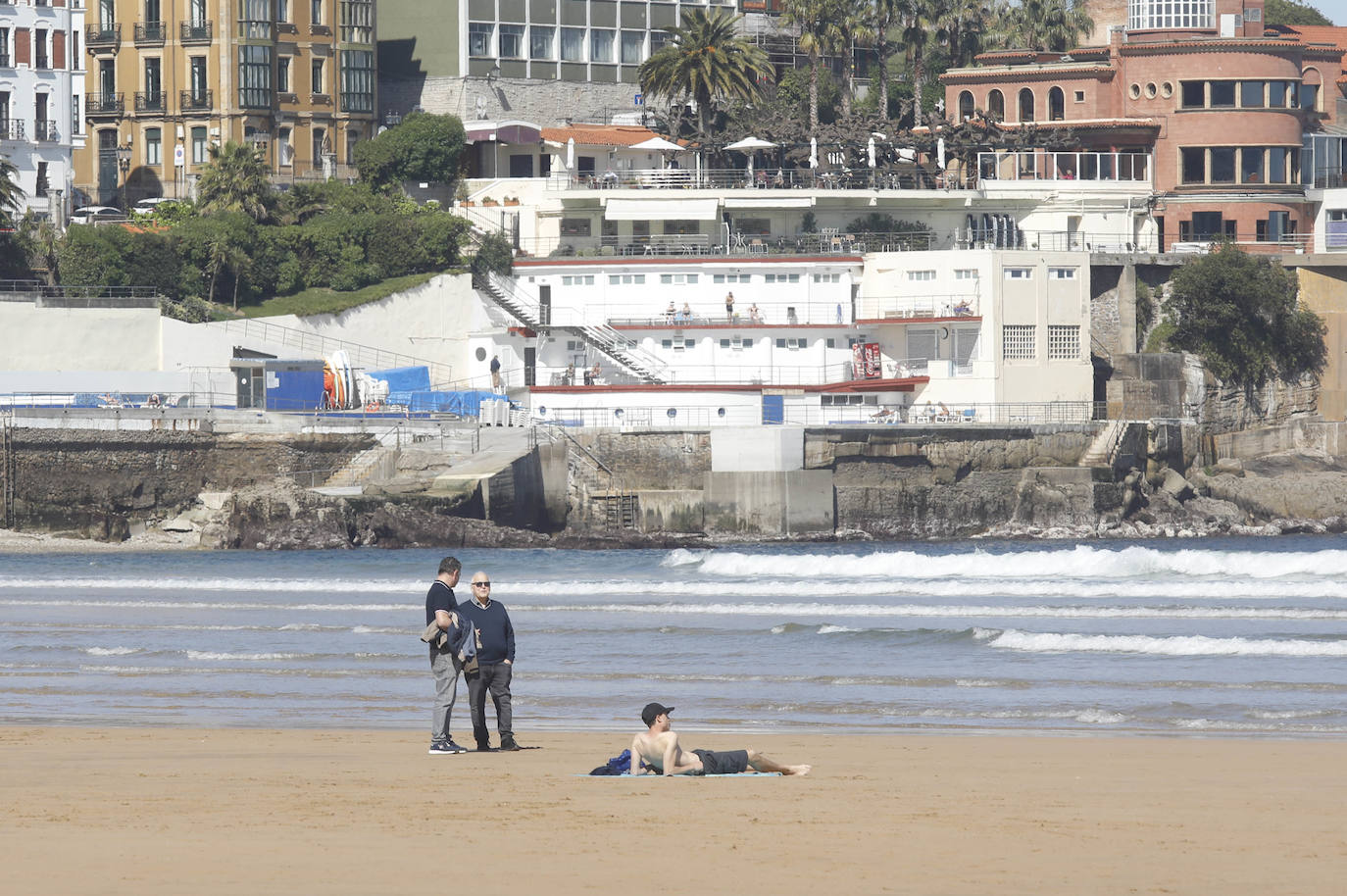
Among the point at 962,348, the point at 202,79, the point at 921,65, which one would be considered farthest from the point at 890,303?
the point at 202,79

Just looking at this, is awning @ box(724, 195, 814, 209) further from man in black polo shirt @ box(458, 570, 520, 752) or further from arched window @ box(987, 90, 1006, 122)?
man in black polo shirt @ box(458, 570, 520, 752)

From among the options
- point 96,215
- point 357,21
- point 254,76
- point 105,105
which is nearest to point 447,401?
point 96,215

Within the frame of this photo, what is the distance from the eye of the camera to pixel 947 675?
2236 centimetres

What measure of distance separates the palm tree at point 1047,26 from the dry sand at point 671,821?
195ft

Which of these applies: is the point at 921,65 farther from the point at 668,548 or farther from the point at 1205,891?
the point at 1205,891

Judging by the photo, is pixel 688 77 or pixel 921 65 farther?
pixel 921 65

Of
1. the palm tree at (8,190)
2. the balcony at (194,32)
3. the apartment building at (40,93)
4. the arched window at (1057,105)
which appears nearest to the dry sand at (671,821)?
the palm tree at (8,190)

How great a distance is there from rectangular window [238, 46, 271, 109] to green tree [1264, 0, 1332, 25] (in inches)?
1827

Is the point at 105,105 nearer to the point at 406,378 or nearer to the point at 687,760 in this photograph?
the point at 406,378

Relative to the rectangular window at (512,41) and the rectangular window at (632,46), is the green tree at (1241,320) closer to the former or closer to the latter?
the rectangular window at (632,46)

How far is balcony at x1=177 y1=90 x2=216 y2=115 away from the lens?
64188 mm

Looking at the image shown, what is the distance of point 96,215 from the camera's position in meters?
62.2

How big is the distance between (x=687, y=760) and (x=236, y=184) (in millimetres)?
46847

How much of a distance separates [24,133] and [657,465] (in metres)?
25.0
